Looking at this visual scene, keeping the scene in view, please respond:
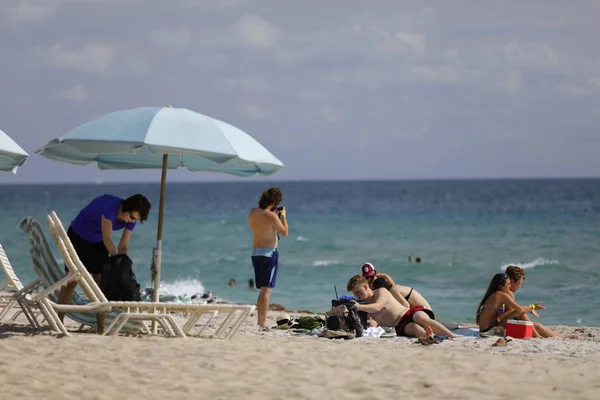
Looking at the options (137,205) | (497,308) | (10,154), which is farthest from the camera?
(497,308)

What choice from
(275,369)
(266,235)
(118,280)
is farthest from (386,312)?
(118,280)

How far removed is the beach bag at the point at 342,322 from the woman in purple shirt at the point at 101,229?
1.91 m

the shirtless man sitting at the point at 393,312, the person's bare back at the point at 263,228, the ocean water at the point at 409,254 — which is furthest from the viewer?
the ocean water at the point at 409,254

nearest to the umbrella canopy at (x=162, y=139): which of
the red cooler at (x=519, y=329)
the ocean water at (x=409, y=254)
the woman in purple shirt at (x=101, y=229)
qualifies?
the woman in purple shirt at (x=101, y=229)

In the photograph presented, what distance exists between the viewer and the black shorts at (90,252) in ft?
25.9

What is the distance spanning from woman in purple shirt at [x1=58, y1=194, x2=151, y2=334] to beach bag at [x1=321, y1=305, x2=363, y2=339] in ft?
6.28

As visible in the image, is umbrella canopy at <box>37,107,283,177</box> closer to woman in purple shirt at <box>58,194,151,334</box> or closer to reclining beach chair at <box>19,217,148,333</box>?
woman in purple shirt at <box>58,194,151,334</box>

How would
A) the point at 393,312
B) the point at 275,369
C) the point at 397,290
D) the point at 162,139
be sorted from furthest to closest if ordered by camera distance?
the point at 397,290
the point at 393,312
the point at 162,139
the point at 275,369

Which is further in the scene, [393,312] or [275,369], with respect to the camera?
[393,312]

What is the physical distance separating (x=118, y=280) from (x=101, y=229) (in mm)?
459

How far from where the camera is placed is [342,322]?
8.38m

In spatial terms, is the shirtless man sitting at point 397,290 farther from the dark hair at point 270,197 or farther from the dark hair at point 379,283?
the dark hair at point 270,197

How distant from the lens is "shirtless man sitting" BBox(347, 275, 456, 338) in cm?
851

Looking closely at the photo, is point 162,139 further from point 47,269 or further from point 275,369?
point 275,369
